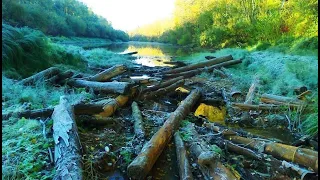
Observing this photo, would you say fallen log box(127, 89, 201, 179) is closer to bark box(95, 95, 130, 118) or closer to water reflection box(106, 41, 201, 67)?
bark box(95, 95, 130, 118)

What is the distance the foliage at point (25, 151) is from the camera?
2.88 meters

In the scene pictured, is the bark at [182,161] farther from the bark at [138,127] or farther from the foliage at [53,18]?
the foliage at [53,18]

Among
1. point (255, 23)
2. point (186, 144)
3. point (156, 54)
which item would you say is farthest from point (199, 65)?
point (156, 54)

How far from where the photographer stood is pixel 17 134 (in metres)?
3.77

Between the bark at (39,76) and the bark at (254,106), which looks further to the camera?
the bark at (39,76)

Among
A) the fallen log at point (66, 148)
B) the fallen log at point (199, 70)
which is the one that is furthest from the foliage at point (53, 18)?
the fallen log at point (66, 148)

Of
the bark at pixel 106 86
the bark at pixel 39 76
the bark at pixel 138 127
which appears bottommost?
the bark at pixel 138 127

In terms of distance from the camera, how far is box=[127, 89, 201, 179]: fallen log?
312cm

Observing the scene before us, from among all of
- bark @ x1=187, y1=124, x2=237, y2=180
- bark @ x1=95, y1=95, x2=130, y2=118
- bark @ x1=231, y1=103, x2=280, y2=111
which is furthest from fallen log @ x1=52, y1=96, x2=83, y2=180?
bark @ x1=231, y1=103, x2=280, y2=111

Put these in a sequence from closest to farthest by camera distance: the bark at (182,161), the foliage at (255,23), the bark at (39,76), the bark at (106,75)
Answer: the bark at (182,161)
the bark at (39,76)
the bark at (106,75)
the foliage at (255,23)

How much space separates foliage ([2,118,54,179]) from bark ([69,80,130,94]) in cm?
256

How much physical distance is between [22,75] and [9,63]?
525mm

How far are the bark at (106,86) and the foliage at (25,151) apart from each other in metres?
2.56

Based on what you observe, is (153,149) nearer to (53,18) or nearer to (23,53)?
(23,53)
